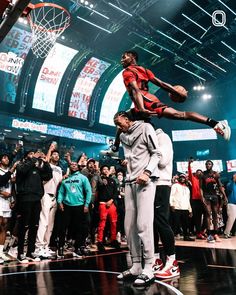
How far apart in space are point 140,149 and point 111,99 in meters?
17.2

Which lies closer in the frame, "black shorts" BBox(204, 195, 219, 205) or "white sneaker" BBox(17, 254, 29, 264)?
"white sneaker" BBox(17, 254, 29, 264)

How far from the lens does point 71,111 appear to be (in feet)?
59.4

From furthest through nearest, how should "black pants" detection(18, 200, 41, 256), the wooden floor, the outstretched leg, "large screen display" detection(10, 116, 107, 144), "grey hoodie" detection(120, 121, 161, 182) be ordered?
"large screen display" detection(10, 116, 107, 144)
"black pants" detection(18, 200, 41, 256)
the outstretched leg
"grey hoodie" detection(120, 121, 161, 182)
the wooden floor

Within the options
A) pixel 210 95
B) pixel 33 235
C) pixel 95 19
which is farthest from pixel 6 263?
pixel 210 95

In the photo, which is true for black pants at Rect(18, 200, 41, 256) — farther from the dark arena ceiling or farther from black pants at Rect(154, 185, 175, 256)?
the dark arena ceiling

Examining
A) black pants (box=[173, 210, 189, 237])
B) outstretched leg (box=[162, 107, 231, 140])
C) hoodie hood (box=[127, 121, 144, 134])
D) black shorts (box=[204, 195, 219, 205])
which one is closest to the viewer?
hoodie hood (box=[127, 121, 144, 134])

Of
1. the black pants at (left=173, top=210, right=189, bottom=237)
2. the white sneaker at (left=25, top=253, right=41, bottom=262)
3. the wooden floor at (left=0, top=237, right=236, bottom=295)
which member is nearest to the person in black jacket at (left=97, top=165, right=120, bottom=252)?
the wooden floor at (left=0, top=237, right=236, bottom=295)

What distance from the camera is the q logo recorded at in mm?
14940

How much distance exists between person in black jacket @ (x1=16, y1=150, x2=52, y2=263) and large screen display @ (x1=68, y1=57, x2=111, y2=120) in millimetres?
13200

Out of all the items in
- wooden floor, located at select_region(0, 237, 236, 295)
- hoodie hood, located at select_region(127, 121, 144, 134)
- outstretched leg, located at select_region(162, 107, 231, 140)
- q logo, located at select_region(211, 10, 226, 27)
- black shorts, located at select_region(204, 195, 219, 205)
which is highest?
q logo, located at select_region(211, 10, 226, 27)

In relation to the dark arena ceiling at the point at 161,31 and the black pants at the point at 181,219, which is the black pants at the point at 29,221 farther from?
the dark arena ceiling at the point at 161,31

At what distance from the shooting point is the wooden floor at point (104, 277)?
8.60 ft

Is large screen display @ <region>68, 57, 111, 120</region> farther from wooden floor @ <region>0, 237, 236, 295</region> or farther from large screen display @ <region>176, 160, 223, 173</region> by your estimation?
wooden floor @ <region>0, 237, 236, 295</region>

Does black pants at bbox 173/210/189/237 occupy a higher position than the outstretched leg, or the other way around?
the outstretched leg
